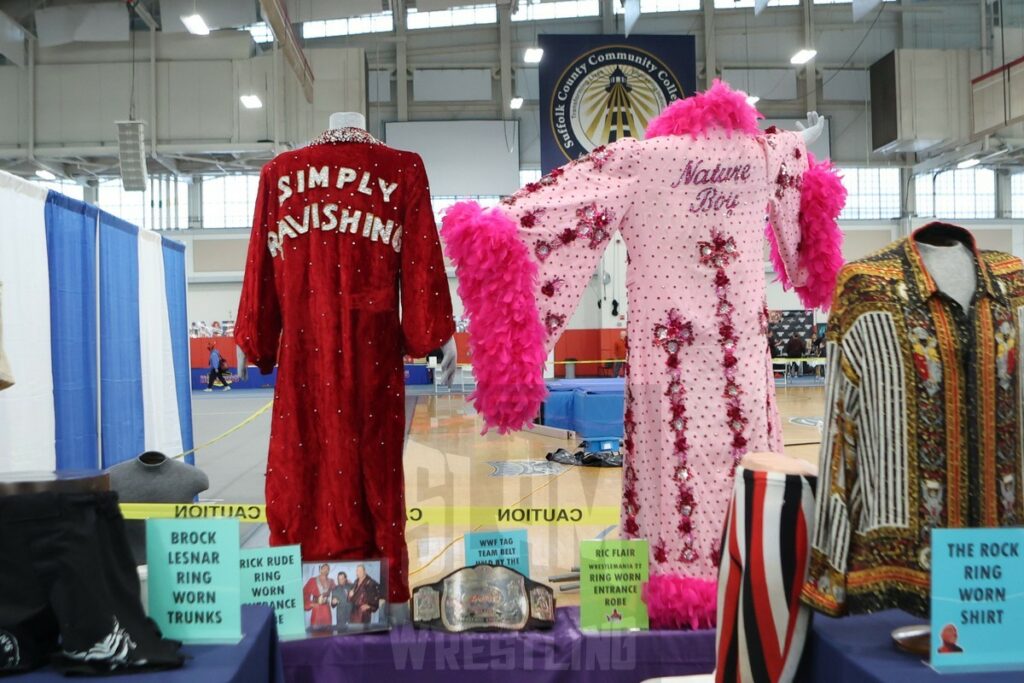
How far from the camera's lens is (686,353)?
2148 mm

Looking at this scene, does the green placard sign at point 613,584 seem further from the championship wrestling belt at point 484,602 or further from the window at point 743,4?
the window at point 743,4

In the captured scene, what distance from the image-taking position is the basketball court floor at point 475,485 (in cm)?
338

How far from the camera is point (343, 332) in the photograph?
213 centimetres

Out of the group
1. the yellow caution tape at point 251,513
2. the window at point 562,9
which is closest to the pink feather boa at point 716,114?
the yellow caution tape at point 251,513

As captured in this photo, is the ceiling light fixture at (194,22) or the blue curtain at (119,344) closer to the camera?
the blue curtain at (119,344)

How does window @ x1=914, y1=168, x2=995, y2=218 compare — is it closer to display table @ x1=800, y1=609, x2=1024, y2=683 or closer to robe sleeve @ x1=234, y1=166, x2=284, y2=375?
robe sleeve @ x1=234, y1=166, x2=284, y2=375

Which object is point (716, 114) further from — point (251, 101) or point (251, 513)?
point (251, 101)

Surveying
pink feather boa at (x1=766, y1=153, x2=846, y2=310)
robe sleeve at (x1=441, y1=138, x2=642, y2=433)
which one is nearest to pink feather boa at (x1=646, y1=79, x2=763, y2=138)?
robe sleeve at (x1=441, y1=138, x2=642, y2=433)

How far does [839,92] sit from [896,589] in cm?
1814

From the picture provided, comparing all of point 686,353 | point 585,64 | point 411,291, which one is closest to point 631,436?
point 686,353

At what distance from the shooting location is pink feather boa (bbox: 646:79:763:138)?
7.12 feet

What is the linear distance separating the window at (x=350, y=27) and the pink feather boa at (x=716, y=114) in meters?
15.3

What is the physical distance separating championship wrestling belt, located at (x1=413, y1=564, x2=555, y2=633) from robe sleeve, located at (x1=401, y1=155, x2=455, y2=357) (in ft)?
1.90

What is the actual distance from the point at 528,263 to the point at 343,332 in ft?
1.65
